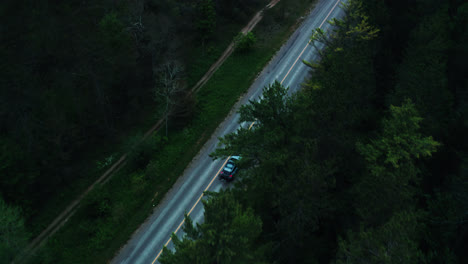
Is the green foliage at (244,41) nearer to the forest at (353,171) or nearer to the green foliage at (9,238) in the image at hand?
the forest at (353,171)

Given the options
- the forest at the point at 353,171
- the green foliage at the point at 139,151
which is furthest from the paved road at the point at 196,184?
the forest at the point at 353,171

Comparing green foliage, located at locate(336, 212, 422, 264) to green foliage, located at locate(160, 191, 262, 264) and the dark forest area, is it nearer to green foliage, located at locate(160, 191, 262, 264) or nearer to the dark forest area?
green foliage, located at locate(160, 191, 262, 264)

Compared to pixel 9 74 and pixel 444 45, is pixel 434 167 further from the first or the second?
pixel 9 74

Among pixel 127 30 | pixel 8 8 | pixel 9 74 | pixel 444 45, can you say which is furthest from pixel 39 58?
pixel 444 45

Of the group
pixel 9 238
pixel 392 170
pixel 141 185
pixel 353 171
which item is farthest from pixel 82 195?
pixel 392 170

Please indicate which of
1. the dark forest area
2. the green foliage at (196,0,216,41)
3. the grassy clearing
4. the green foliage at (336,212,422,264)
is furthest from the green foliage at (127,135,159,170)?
the green foliage at (336,212,422,264)

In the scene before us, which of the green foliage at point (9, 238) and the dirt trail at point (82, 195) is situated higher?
the dirt trail at point (82, 195)
